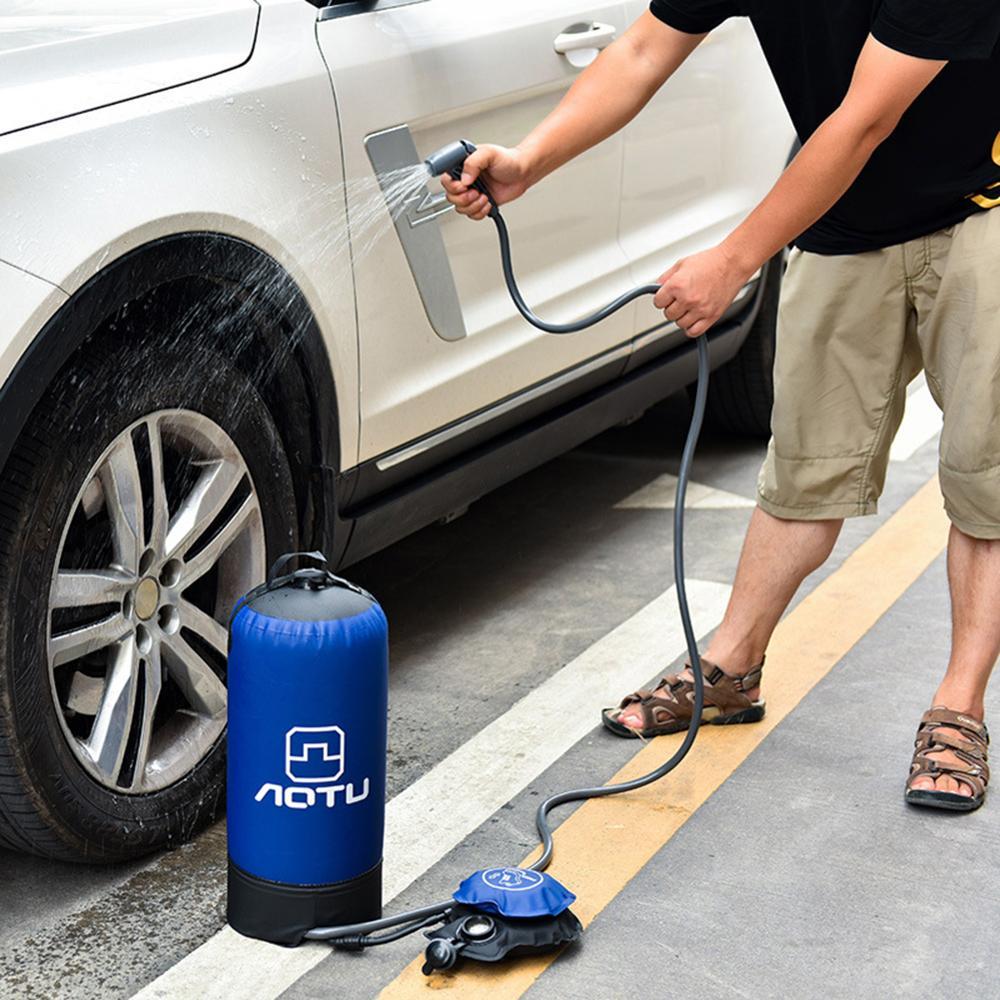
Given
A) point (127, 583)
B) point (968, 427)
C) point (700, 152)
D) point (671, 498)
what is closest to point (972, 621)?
point (968, 427)

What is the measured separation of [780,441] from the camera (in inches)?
135

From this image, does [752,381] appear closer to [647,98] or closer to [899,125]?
[647,98]

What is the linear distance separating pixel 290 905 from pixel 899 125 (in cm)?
173

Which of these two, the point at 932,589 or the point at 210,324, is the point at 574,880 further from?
the point at 932,589

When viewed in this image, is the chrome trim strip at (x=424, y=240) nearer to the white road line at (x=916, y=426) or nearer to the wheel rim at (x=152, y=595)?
the wheel rim at (x=152, y=595)

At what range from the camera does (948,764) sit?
3.23 m

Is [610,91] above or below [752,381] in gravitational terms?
above

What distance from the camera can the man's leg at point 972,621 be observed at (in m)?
3.32

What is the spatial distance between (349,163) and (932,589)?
6.89 ft

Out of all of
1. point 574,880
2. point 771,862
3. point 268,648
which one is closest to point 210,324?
point 268,648

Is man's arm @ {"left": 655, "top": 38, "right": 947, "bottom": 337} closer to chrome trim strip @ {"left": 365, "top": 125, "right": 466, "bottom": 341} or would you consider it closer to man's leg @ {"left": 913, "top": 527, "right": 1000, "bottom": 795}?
chrome trim strip @ {"left": 365, "top": 125, "right": 466, "bottom": 341}

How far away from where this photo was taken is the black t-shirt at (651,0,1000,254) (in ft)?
9.68

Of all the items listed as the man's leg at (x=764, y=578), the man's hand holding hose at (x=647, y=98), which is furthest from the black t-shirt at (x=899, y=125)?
the man's leg at (x=764, y=578)

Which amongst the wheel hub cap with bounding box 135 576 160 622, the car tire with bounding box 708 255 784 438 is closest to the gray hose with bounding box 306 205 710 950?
the wheel hub cap with bounding box 135 576 160 622
